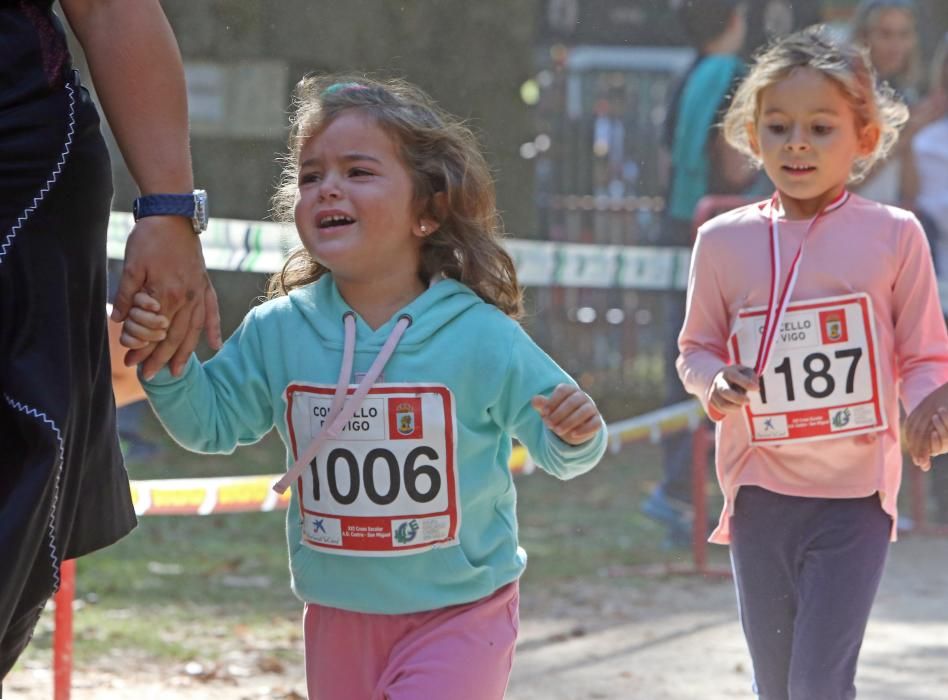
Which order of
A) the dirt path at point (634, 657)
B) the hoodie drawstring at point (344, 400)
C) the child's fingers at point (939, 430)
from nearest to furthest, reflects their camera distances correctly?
the hoodie drawstring at point (344, 400)
the child's fingers at point (939, 430)
the dirt path at point (634, 657)

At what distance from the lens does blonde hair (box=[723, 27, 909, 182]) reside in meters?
3.71

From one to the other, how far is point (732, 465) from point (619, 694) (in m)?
1.48

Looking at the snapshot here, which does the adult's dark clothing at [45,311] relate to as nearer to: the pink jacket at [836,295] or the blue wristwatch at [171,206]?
the blue wristwatch at [171,206]

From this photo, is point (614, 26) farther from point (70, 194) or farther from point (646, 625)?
point (70, 194)

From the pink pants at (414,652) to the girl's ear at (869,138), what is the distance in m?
1.38

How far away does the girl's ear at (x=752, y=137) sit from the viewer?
3828mm

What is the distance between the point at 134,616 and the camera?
594 cm

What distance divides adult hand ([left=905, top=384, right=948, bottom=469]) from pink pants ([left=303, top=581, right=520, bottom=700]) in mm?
894

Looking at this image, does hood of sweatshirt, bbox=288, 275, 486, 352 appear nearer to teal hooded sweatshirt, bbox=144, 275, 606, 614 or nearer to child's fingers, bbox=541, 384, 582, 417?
teal hooded sweatshirt, bbox=144, 275, 606, 614

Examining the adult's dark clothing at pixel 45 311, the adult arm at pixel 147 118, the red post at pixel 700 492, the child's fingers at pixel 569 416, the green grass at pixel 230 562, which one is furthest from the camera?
the red post at pixel 700 492

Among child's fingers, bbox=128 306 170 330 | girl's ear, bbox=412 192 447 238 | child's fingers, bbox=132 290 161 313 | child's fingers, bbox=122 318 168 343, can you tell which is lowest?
child's fingers, bbox=122 318 168 343

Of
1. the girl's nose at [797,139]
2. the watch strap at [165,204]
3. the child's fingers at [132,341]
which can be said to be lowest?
the child's fingers at [132,341]

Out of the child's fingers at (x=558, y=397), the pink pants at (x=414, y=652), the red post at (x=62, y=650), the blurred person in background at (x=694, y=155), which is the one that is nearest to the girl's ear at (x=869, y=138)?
the child's fingers at (x=558, y=397)

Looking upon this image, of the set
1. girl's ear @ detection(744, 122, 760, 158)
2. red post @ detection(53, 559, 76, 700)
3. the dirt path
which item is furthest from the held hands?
the dirt path
